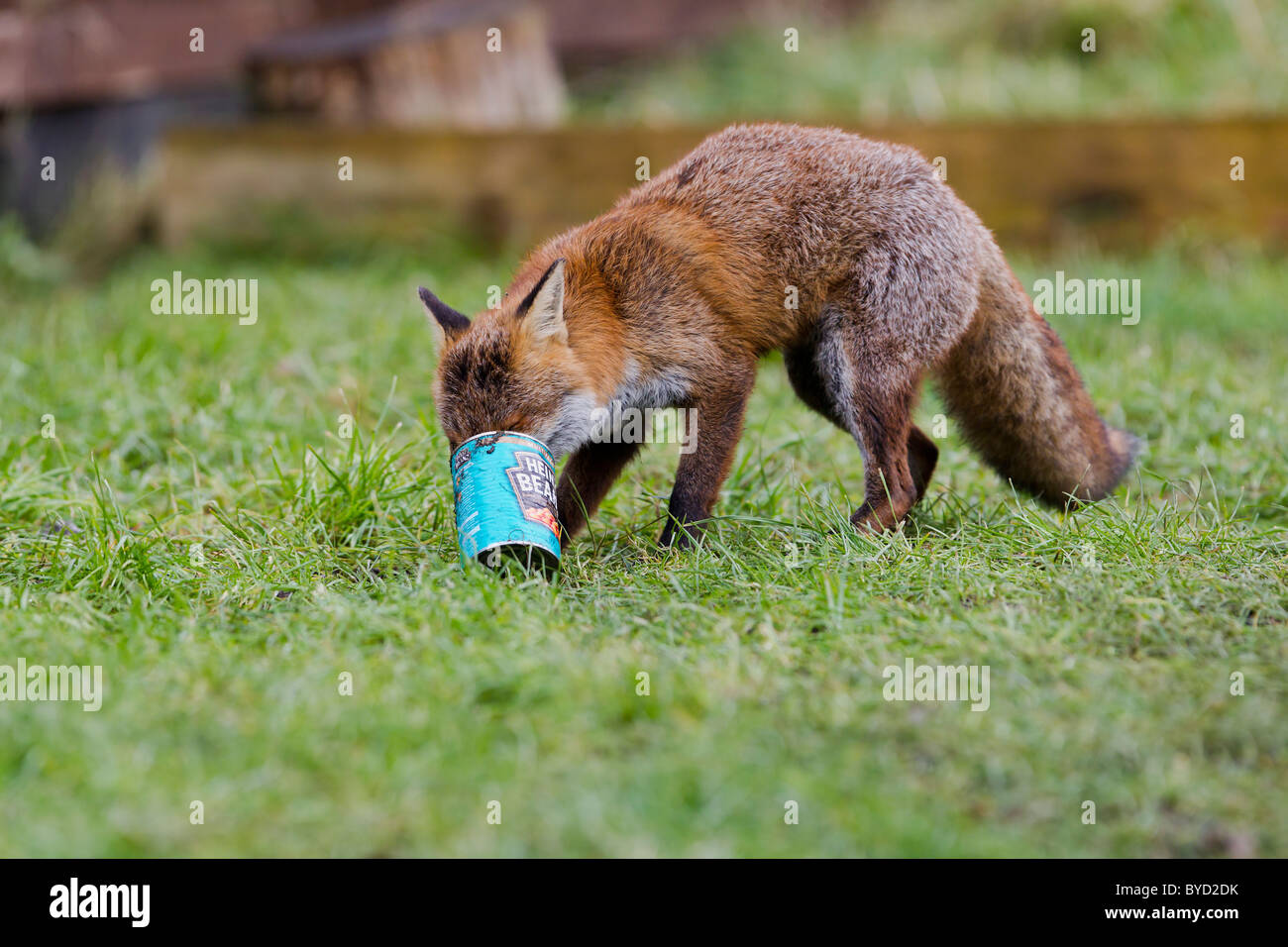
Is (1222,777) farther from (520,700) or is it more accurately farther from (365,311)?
(365,311)

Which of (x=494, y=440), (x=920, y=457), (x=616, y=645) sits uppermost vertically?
(x=920, y=457)

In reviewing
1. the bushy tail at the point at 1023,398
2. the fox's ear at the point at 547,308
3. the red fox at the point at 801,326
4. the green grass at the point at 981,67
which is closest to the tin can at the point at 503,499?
the red fox at the point at 801,326

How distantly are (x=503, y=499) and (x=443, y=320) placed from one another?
2.93ft

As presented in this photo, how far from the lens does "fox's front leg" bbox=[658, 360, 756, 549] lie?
179 inches

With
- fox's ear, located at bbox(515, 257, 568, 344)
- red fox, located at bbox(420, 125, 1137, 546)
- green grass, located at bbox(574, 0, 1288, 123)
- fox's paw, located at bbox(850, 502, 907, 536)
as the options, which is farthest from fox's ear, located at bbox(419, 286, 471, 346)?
green grass, located at bbox(574, 0, 1288, 123)

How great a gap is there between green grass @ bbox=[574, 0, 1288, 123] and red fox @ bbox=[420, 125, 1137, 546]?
16.7ft

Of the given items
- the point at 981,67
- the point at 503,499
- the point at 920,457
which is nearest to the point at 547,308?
the point at 503,499

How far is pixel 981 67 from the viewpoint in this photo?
36.7ft

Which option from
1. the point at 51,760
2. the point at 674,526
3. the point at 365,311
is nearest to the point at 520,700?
the point at 51,760

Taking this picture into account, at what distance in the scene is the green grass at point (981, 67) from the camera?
34.2ft

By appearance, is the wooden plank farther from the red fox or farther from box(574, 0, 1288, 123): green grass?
the red fox

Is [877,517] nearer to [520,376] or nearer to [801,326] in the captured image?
[801,326]

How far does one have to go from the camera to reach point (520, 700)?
323 cm
